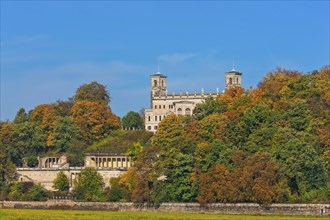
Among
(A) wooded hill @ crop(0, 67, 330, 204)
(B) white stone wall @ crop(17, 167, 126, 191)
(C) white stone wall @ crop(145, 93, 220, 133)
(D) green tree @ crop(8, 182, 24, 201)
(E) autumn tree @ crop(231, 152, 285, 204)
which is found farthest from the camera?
(C) white stone wall @ crop(145, 93, 220, 133)

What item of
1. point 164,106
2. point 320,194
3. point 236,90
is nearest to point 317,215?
point 320,194

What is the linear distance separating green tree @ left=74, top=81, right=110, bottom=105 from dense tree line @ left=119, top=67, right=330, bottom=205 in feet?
94.4

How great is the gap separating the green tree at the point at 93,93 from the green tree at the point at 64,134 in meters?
14.3

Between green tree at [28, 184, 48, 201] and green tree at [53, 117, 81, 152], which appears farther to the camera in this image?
green tree at [53, 117, 81, 152]

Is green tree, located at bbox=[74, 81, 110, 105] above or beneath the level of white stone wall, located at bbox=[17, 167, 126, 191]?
above

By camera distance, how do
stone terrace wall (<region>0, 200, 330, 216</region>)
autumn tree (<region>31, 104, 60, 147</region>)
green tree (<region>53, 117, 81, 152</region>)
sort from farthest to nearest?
1. autumn tree (<region>31, 104, 60, 147</region>)
2. green tree (<region>53, 117, 81, 152</region>)
3. stone terrace wall (<region>0, 200, 330, 216</region>)

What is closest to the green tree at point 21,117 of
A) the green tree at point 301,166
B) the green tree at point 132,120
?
the green tree at point 132,120

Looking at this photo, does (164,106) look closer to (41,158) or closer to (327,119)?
(41,158)

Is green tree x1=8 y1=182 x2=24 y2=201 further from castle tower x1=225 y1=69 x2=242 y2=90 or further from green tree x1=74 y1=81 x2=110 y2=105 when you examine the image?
castle tower x1=225 y1=69 x2=242 y2=90

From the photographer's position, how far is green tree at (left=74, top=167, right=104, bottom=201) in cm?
10844

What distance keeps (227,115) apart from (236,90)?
11326mm

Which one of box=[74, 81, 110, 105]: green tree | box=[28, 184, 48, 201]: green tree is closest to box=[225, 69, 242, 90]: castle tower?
box=[74, 81, 110, 105]: green tree

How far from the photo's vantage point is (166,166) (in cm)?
10125

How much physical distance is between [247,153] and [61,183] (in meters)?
24.0
